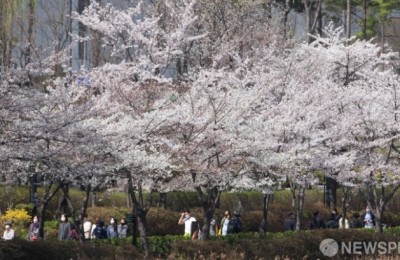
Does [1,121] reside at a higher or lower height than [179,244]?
higher

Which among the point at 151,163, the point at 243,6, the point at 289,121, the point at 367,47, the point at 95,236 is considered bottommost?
the point at 95,236

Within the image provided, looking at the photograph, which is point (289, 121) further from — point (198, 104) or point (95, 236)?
point (95, 236)

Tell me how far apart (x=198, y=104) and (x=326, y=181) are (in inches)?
530

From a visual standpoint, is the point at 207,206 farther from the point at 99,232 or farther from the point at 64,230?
the point at 99,232

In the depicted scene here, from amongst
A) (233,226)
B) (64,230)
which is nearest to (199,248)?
(64,230)

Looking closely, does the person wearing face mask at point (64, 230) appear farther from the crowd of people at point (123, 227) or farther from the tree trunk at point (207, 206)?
the tree trunk at point (207, 206)

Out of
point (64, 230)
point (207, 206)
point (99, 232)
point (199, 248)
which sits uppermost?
point (207, 206)

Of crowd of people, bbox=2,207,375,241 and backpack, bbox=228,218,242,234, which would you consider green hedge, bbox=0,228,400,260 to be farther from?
backpack, bbox=228,218,242,234

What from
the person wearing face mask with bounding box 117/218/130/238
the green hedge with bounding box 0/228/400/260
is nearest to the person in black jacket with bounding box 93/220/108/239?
the person wearing face mask with bounding box 117/218/130/238

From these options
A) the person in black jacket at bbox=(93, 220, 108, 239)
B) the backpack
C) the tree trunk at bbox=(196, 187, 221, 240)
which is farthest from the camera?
the backpack

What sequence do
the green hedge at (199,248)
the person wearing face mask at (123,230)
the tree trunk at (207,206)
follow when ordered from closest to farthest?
the green hedge at (199,248) < the tree trunk at (207,206) < the person wearing face mask at (123,230)

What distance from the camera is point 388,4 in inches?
1442

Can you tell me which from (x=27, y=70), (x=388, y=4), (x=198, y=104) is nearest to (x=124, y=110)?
(x=198, y=104)

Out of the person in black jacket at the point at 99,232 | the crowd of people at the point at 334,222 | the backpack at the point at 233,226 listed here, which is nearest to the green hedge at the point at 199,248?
the person in black jacket at the point at 99,232
